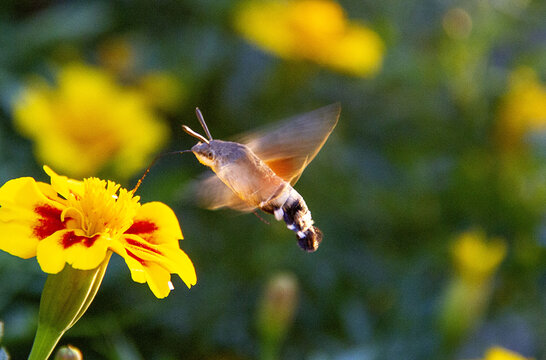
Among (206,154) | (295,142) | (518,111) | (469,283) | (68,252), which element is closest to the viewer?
(68,252)

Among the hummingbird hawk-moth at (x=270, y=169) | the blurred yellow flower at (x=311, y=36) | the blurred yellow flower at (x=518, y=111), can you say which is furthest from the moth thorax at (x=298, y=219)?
the blurred yellow flower at (x=518, y=111)

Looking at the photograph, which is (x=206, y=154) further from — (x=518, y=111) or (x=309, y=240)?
(x=518, y=111)

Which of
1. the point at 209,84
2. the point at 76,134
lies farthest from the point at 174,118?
the point at 76,134

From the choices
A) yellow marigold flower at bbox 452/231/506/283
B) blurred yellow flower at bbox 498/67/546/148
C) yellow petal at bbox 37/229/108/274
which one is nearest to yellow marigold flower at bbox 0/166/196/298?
yellow petal at bbox 37/229/108/274

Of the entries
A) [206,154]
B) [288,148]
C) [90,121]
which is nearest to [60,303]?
[206,154]

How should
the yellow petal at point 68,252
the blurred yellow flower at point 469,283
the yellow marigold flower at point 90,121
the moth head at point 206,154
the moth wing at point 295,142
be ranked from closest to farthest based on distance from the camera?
the yellow petal at point 68,252, the moth head at point 206,154, the moth wing at point 295,142, the blurred yellow flower at point 469,283, the yellow marigold flower at point 90,121

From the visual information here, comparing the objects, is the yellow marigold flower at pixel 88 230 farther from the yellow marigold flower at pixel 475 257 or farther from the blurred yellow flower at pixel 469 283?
the yellow marigold flower at pixel 475 257
